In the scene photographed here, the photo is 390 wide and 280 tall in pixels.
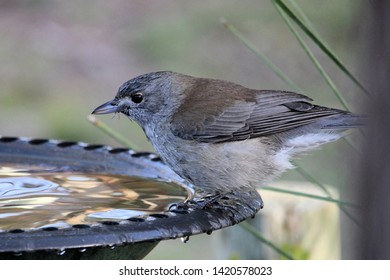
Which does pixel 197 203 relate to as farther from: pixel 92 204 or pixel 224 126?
pixel 224 126

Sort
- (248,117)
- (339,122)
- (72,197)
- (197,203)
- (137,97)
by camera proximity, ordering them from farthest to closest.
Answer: (137,97)
(248,117)
(339,122)
(72,197)
(197,203)

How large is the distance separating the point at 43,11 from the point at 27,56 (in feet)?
5.31

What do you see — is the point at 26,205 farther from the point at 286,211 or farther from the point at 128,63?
the point at 128,63

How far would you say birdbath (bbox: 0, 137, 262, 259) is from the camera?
2.99 metres

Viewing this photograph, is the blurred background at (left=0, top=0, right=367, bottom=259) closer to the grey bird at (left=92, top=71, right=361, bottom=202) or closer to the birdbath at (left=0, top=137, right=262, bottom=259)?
the grey bird at (left=92, top=71, right=361, bottom=202)

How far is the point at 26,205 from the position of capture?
3.87 m

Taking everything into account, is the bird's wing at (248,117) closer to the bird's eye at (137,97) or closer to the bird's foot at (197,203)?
the bird's eye at (137,97)

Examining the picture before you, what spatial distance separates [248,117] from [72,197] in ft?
3.92

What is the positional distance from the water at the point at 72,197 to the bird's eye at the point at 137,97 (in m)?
0.60

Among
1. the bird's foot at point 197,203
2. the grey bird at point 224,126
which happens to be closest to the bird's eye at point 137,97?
the grey bird at point 224,126

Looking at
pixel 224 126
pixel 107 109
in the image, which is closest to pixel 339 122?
pixel 224 126

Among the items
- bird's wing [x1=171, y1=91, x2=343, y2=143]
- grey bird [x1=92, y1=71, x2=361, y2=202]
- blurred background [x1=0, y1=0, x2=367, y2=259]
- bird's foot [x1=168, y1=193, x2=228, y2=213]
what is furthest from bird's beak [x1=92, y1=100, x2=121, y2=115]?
blurred background [x1=0, y1=0, x2=367, y2=259]

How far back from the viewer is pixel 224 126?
467cm

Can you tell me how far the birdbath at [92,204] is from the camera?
118 inches
